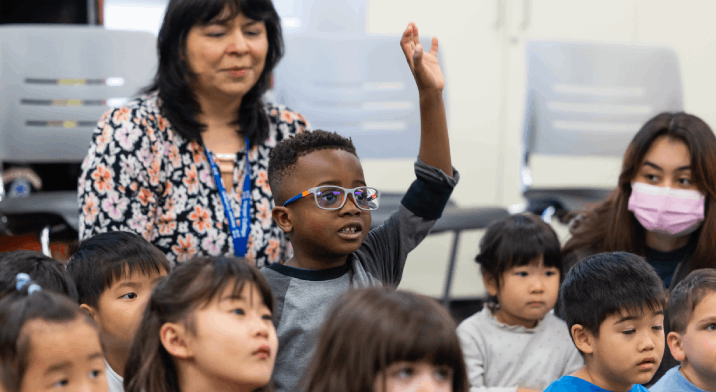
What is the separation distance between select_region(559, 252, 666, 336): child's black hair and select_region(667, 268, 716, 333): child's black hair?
4.7 inches

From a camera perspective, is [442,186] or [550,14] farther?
[550,14]

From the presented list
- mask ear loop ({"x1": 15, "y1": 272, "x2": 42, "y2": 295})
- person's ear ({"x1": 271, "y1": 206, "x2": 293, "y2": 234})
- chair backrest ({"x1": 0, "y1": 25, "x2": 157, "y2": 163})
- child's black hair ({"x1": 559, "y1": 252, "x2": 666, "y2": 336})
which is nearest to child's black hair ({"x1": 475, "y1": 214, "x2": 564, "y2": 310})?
child's black hair ({"x1": 559, "y1": 252, "x2": 666, "y2": 336})

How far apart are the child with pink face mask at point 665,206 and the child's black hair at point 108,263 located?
1.25 m

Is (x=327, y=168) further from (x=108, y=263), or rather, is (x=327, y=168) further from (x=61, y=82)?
(x=61, y=82)

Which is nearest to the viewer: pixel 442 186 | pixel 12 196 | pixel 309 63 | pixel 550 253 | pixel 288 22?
pixel 442 186

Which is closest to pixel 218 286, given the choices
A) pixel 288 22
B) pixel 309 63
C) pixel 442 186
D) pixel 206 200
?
pixel 442 186

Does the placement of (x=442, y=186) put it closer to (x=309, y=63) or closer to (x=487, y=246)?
(x=487, y=246)

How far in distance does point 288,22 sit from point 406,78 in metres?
1.28

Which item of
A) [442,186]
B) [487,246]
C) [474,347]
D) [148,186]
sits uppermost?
[442,186]

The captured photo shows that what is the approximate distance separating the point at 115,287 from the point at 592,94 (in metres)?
2.39

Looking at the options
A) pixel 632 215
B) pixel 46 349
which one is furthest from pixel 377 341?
pixel 632 215

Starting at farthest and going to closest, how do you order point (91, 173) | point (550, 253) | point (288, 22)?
1. point (288, 22)
2. point (550, 253)
3. point (91, 173)

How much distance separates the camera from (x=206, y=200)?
209 centimetres

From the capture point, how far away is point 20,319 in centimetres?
114
